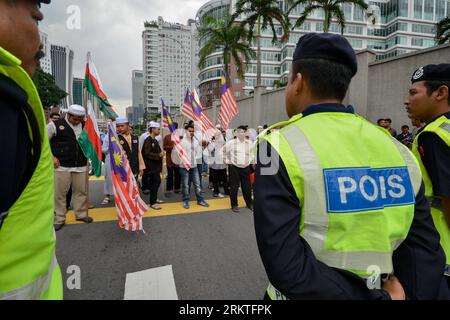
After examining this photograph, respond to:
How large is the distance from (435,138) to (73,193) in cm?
522

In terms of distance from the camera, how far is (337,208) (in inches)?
35.6

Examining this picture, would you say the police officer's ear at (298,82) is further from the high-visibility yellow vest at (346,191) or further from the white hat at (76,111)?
the white hat at (76,111)

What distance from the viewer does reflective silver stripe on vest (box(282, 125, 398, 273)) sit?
0.91 meters

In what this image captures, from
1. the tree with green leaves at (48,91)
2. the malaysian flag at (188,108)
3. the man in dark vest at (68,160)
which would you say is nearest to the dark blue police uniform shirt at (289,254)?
the man in dark vest at (68,160)

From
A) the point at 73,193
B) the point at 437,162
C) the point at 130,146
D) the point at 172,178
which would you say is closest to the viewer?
the point at 437,162

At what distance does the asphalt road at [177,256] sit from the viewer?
2.70 meters

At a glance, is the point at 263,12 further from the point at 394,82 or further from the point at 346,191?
the point at 346,191

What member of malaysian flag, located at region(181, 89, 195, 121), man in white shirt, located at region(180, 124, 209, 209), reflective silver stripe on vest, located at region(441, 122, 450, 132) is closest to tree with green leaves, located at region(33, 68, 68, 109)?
malaysian flag, located at region(181, 89, 195, 121)

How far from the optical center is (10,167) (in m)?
0.63

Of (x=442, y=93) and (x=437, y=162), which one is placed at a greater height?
(x=442, y=93)

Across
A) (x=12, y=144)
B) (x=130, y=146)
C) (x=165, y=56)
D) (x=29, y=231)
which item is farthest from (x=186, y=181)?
(x=165, y=56)

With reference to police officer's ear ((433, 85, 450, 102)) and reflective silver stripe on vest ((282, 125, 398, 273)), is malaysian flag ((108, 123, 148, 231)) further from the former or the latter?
police officer's ear ((433, 85, 450, 102))

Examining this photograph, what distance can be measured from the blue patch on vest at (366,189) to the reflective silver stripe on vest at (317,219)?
32 mm
